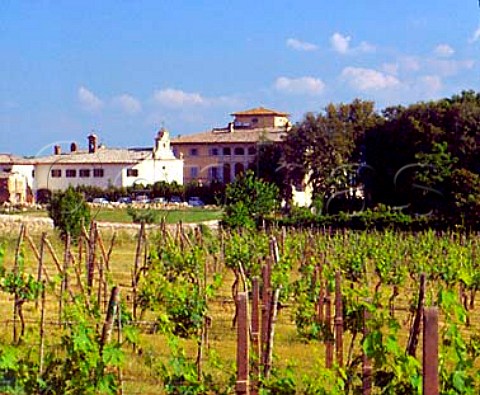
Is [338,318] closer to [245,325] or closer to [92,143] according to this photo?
[245,325]

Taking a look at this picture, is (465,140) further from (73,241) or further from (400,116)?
(73,241)

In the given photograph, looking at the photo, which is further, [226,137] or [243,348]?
[226,137]

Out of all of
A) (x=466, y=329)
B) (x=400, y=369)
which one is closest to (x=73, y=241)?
(x=466, y=329)

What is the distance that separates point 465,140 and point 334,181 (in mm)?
7329

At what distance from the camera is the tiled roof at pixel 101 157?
50469 mm

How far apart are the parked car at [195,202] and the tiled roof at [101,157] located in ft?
19.2

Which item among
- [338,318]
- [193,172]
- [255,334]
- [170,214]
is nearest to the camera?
[255,334]

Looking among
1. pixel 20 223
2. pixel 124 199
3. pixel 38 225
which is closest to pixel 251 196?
pixel 38 225

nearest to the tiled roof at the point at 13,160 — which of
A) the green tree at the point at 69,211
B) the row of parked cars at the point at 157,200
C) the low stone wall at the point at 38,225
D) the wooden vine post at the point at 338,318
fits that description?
the row of parked cars at the point at 157,200

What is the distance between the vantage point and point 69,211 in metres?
22.8

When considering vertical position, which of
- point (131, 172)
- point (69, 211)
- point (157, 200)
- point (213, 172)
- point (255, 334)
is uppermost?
point (213, 172)

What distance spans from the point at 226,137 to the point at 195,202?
11.5 metres

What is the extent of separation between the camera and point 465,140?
33.7m

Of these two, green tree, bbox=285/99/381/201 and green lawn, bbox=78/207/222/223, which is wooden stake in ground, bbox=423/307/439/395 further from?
green tree, bbox=285/99/381/201
